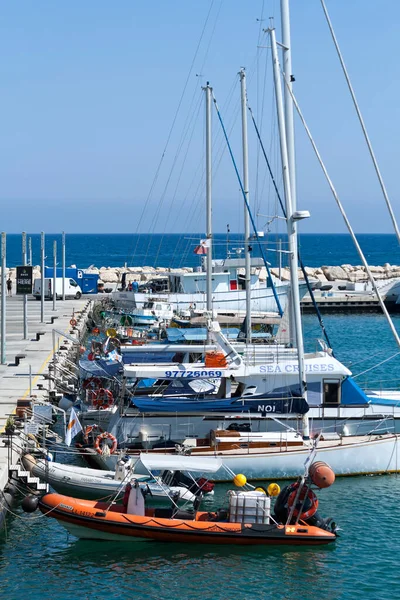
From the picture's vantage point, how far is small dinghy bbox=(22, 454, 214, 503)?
22.7m

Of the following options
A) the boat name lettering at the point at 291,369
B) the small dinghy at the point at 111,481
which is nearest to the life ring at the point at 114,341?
the boat name lettering at the point at 291,369

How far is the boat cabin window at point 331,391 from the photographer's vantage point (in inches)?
1095

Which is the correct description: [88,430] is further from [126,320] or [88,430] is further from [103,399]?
[126,320]

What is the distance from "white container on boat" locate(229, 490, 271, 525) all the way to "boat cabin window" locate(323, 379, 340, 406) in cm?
734

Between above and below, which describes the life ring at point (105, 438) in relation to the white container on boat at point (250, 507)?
above

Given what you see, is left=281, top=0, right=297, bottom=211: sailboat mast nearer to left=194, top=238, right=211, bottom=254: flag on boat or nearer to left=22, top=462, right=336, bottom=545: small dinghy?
left=22, top=462, right=336, bottom=545: small dinghy

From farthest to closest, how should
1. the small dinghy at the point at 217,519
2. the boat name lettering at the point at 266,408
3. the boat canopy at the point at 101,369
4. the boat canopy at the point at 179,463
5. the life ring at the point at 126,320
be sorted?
the life ring at the point at 126,320, the boat canopy at the point at 101,369, the boat name lettering at the point at 266,408, the boat canopy at the point at 179,463, the small dinghy at the point at 217,519

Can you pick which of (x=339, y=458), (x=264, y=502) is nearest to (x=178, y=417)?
(x=339, y=458)

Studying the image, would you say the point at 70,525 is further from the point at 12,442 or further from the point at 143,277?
the point at 143,277

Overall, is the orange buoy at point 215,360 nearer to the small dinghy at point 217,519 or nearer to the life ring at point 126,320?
the small dinghy at point 217,519

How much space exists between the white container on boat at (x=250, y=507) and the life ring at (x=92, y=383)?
10414 mm

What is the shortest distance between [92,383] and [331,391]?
7.74 m

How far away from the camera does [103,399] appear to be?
29156 millimetres

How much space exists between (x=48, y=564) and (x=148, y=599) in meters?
2.69
